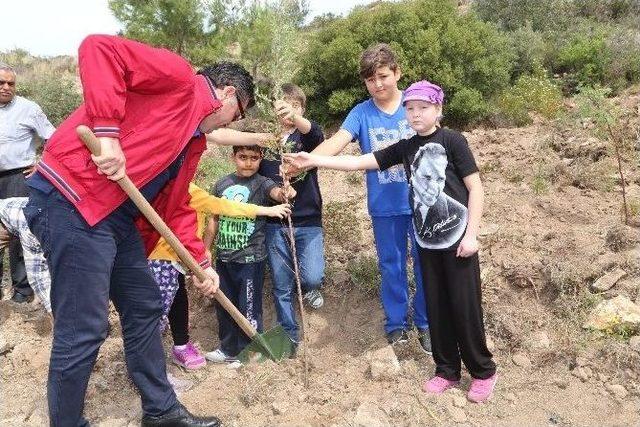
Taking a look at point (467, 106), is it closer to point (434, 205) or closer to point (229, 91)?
point (434, 205)

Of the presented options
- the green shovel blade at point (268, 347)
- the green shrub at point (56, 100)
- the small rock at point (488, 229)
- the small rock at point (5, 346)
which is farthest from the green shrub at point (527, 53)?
the small rock at point (5, 346)

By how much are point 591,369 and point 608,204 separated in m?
2.52

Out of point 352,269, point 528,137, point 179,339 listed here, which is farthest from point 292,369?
point 528,137

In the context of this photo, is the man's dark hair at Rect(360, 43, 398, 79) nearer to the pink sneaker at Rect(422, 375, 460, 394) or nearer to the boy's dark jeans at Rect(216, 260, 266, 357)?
the boy's dark jeans at Rect(216, 260, 266, 357)

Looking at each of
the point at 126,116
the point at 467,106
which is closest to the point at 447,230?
the point at 126,116

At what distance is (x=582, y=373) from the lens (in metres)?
3.23

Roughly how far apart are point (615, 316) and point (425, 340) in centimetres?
122

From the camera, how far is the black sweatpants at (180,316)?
3.83m

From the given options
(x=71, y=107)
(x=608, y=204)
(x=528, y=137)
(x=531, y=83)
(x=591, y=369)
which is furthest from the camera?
(x=71, y=107)

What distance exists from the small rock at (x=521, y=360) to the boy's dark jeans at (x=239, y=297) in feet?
5.72

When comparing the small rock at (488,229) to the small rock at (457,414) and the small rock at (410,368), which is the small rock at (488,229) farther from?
the small rock at (457,414)

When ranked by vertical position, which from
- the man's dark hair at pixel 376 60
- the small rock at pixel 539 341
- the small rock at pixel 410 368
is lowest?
the small rock at pixel 539 341

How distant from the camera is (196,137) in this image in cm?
289

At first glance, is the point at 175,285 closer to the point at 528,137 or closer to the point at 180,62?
the point at 180,62
